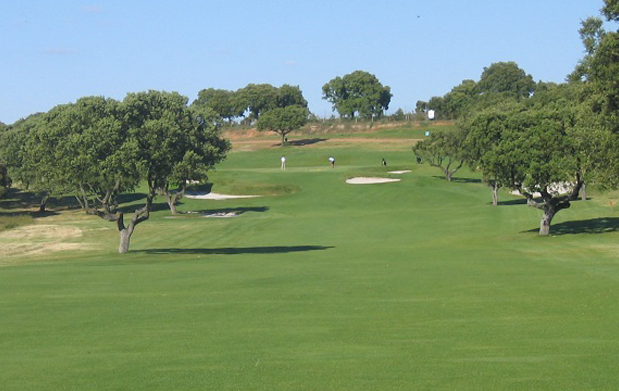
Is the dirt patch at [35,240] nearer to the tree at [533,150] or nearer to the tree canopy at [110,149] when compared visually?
the tree canopy at [110,149]

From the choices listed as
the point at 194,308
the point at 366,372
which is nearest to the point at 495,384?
the point at 366,372

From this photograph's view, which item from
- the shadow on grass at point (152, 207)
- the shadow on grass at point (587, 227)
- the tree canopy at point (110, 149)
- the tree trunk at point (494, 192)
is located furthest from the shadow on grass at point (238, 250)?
the shadow on grass at point (152, 207)

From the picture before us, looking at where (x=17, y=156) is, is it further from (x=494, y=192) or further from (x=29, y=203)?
(x=494, y=192)

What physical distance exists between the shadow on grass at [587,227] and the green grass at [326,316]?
22 centimetres

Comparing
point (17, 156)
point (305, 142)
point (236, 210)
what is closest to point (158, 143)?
point (236, 210)

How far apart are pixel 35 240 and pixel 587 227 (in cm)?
4133

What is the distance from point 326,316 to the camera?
21.8 m

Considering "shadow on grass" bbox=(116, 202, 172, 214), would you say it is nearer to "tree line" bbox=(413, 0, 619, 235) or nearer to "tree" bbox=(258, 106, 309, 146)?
"tree line" bbox=(413, 0, 619, 235)

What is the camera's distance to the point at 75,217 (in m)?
86.1

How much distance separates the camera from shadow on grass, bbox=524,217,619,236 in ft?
166

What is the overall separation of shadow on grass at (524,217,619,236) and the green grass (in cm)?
22

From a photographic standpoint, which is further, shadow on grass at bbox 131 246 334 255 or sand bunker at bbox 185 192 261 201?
sand bunker at bbox 185 192 261 201

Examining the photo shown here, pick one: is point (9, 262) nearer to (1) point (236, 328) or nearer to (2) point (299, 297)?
(2) point (299, 297)

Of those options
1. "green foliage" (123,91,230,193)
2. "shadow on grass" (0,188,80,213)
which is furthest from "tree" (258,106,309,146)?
"green foliage" (123,91,230,193)
